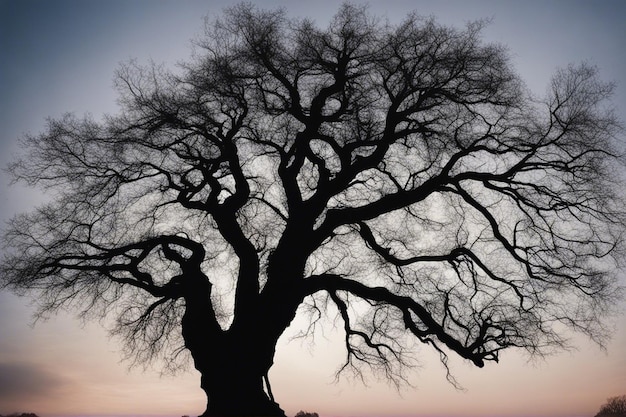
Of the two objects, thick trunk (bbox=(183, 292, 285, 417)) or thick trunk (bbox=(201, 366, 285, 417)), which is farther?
thick trunk (bbox=(183, 292, 285, 417))

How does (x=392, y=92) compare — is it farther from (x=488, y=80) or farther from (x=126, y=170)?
(x=126, y=170)

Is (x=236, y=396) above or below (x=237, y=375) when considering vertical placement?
below

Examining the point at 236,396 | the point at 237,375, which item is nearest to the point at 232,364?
the point at 237,375

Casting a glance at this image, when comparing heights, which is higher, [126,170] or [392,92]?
[392,92]

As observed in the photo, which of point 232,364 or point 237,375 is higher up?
point 232,364

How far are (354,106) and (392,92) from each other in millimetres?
804

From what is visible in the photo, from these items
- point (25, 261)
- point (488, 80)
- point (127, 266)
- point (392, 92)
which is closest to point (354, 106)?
point (392, 92)

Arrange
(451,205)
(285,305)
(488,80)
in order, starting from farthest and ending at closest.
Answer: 1. (451,205)
2. (488,80)
3. (285,305)

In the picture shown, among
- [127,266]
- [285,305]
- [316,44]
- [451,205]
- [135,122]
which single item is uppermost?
[316,44]

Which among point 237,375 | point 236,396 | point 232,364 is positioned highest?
point 232,364

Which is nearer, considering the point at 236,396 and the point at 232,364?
the point at 236,396

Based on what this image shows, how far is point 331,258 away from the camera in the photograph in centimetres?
1297

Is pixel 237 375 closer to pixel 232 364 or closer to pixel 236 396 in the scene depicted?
pixel 232 364

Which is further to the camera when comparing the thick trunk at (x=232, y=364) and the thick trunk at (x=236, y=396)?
the thick trunk at (x=232, y=364)
